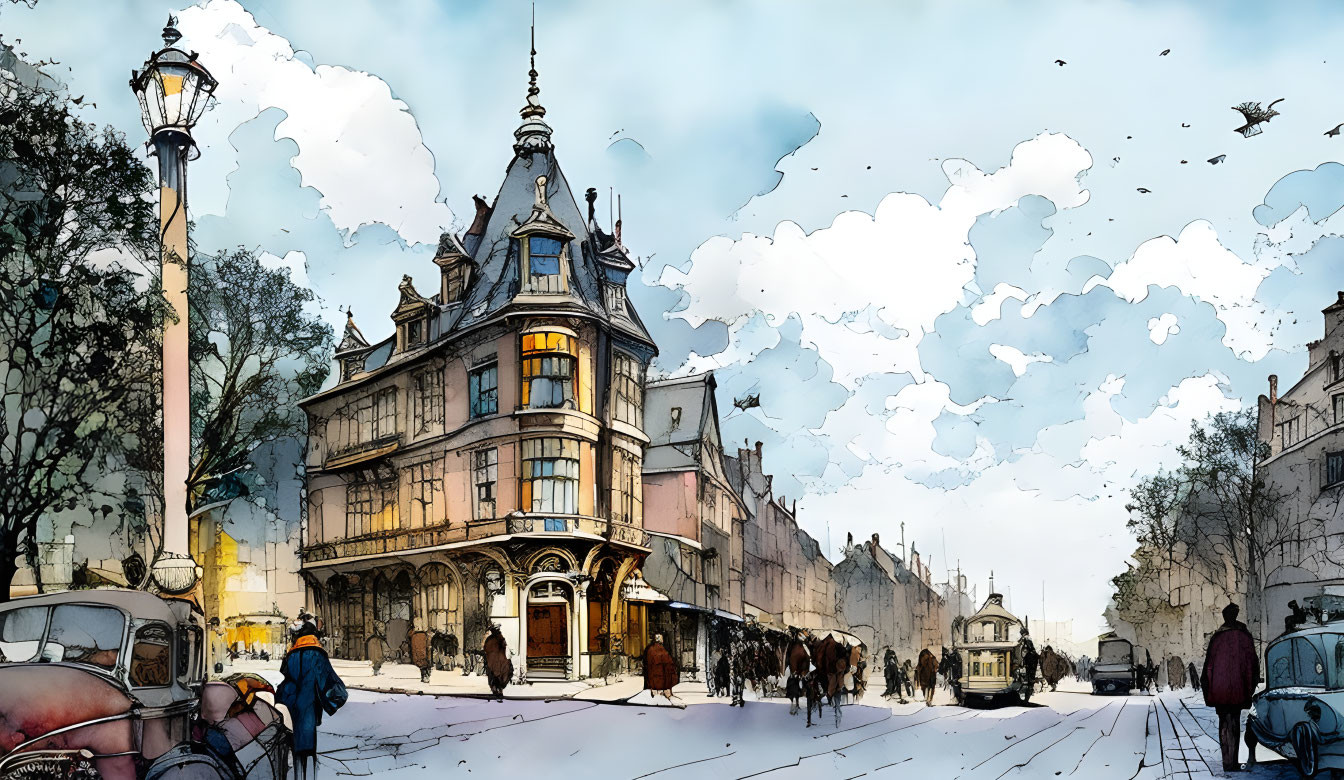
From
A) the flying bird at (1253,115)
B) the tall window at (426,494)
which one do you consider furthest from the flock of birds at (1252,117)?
the tall window at (426,494)

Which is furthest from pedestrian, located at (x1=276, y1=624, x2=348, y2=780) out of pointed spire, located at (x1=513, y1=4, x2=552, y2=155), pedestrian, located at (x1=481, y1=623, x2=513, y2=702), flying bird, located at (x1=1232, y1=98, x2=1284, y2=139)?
flying bird, located at (x1=1232, y1=98, x2=1284, y2=139)

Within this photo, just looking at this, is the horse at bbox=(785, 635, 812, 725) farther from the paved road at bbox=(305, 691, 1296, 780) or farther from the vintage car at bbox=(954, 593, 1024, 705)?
the vintage car at bbox=(954, 593, 1024, 705)

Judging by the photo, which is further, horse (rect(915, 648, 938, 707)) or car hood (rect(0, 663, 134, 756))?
horse (rect(915, 648, 938, 707))

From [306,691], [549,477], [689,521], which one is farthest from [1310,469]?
[306,691]

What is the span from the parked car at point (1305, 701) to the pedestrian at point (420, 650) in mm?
7127

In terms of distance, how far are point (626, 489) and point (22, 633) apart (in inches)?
237

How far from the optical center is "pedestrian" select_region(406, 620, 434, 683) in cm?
1220

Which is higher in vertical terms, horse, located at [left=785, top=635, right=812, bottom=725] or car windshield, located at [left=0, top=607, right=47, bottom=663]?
car windshield, located at [left=0, top=607, right=47, bottom=663]

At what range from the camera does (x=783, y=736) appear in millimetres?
12945

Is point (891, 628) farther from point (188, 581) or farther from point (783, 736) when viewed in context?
point (188, 581)

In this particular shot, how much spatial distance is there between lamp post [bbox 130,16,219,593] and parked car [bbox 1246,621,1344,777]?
8864 millimetres

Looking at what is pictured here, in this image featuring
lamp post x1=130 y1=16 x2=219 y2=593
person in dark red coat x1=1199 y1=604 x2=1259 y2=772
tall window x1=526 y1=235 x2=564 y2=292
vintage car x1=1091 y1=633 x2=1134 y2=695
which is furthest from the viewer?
vintage car x1=1091 y1=633 x2=1134 y2=695

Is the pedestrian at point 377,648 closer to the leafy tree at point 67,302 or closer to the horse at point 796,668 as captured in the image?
the leafy tree at point 67,302

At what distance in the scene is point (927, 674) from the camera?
565 inches
